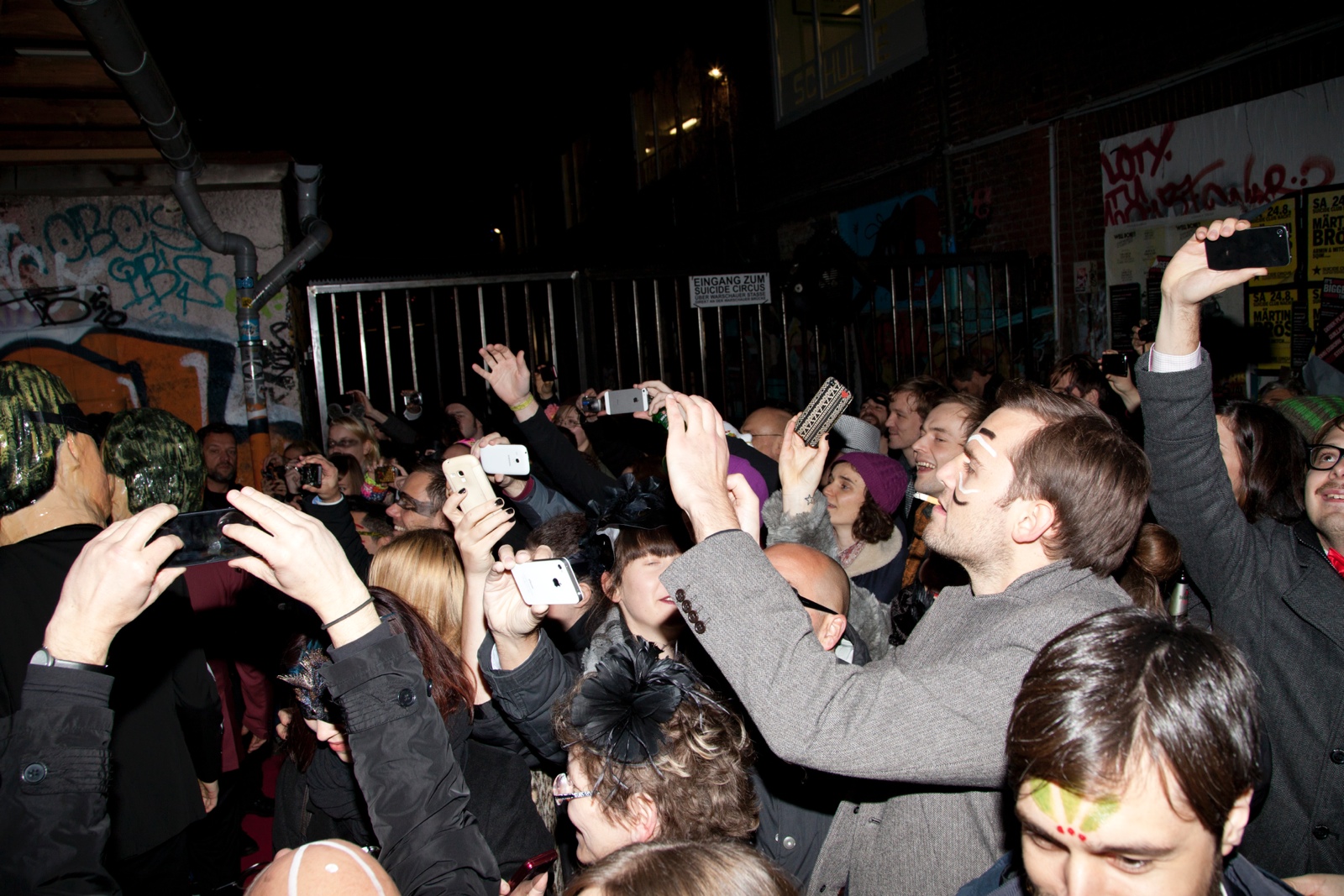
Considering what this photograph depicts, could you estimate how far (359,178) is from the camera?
15469 mm

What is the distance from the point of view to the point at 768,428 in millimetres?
4270

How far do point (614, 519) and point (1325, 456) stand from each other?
6.13ft

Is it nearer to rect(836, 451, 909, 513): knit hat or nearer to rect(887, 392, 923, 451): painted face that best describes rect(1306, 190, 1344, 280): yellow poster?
rect(887, 392, 923, 451): painted face

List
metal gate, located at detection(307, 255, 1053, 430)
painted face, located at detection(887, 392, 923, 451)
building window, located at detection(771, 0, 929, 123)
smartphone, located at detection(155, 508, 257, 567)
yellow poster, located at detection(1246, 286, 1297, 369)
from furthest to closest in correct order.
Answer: building window, located at detection(771, 0, 929, 123)
metal gate, located at detection(307, 255, 1053, 430)
yellow poster, located at detection(1246, 286, 1297, 369)
painted face, located at detection(887, 392, 923, 451)
smartphone, located at detection(155, 508, 257, 567)

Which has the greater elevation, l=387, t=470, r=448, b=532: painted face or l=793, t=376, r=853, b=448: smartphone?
l=793, t=376, r=853, b=448: smartphone

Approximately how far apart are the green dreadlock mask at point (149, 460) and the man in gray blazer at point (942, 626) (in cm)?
152

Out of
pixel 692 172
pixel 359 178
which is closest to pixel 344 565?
pixel 692 172

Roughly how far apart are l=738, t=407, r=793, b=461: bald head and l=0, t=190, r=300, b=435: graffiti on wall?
495cm

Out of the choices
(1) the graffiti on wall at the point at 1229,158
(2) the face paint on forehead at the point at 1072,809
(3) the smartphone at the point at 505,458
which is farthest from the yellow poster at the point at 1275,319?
(2) the face paint on forehead at the point at 1072,809

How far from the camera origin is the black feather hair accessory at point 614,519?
94.6 inches

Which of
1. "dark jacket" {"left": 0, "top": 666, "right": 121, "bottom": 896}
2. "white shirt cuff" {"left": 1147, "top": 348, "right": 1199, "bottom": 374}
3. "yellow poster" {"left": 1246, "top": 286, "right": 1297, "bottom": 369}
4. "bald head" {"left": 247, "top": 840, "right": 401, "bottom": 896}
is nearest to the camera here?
"bald head" {"left": 247, "top": 840, "right": 401, "bottom": 896}

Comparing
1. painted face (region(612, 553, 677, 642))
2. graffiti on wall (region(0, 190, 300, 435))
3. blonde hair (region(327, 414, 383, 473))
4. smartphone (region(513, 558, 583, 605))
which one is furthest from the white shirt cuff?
graffiti on wall (region(0, 190, 300, 435))

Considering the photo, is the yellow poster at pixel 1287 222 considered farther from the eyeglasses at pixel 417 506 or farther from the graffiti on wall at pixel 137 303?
the graffiti on wall at pixel 137 303

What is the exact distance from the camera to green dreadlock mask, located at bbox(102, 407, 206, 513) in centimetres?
222
